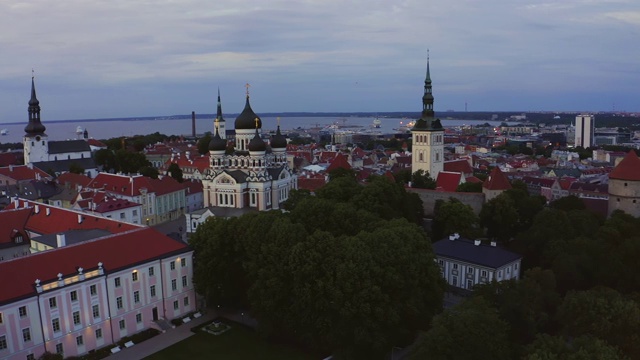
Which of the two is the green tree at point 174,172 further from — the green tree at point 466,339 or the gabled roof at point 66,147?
the green tree at point 466,339

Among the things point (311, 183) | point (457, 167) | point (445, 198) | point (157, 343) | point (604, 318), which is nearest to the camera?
point (604, 318)

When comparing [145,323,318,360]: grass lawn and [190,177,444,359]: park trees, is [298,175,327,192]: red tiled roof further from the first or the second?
[145,323,318,360]: grass lawn

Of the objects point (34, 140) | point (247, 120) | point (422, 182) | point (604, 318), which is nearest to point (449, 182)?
point (422, 182)

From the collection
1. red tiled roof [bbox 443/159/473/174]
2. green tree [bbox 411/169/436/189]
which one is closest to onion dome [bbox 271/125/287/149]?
green tree [bbox 411/169/436/189]

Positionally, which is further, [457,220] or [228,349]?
[457,220]

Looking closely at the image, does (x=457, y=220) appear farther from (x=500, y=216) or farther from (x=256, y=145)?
(x=256, y=145)

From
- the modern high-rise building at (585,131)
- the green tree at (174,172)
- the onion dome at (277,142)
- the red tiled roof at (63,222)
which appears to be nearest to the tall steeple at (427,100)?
the onion dome at (277,142)
